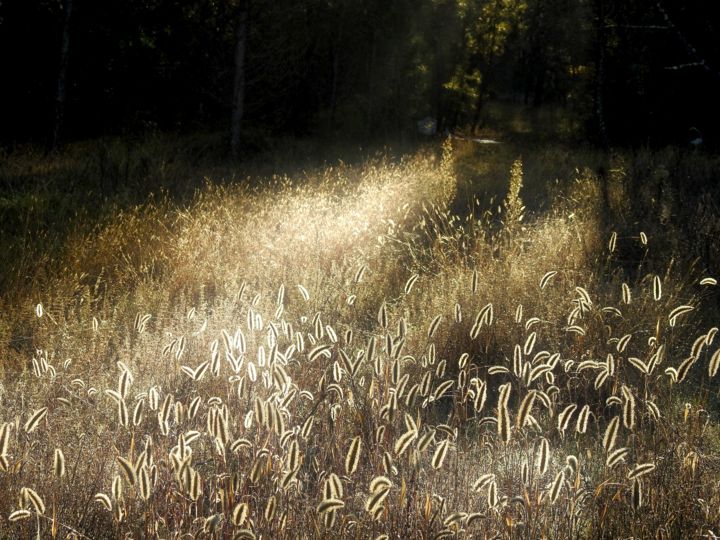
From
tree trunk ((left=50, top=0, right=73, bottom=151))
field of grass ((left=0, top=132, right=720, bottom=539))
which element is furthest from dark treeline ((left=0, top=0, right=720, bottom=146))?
field of grass ((left=0, top=132, right=720, bottom=539))

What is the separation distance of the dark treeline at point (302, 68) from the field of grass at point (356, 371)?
7111 millimetres

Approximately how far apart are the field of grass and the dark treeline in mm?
7111

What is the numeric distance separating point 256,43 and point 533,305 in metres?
13.1

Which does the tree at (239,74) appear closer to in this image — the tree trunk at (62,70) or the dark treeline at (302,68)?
the dark treeline at (302,68)

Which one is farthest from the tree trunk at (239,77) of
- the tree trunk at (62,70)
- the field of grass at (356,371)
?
the field of grass at (356,371)

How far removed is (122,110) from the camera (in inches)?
683

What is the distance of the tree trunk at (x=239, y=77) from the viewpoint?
533 inches

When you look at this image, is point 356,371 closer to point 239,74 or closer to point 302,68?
point 239,74

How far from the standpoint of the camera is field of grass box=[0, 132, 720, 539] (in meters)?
1.88

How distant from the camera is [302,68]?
1988cm

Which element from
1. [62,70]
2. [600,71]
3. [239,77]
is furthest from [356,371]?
[600,71]

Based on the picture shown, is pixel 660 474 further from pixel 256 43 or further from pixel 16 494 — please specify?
pixel 256 43

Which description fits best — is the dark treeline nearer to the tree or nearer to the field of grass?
the tree

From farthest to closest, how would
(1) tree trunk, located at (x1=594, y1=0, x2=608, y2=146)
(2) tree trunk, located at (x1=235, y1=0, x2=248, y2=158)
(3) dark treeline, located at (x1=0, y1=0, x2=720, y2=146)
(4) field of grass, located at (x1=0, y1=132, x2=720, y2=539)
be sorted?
(1) tree trunk, located at (x1=594, y1=0, x2=608, y2=146) → (3) dark treeline, located at (x1=0, y1=0, x2=720, y2=146) → (2) tree trunk, located at (x1=235, y1=0, x2=248, y2=158) → (4) field of grass, located at (x1=0, y1=132, x2=720, y2=539)
